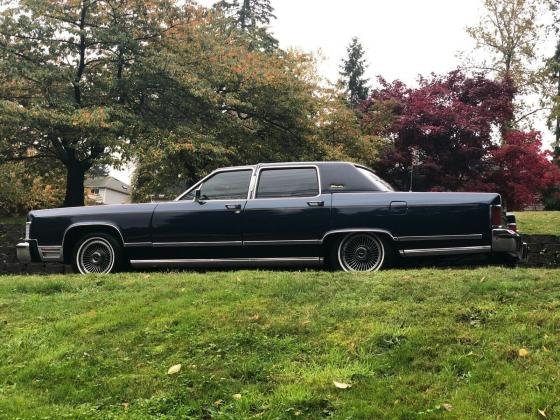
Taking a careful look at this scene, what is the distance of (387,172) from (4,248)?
16026 mm

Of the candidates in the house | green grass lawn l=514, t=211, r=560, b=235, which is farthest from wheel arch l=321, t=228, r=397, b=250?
the house

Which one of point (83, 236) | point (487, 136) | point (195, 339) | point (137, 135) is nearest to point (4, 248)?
point (137, 135)

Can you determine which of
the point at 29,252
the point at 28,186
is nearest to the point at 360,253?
the point at 29,252

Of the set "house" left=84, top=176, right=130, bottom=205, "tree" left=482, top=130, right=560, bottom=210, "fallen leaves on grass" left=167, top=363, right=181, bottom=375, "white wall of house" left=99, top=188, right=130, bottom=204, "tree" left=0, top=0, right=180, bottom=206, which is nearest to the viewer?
"fallen leaves on grass" left=167, top=363, right=181, bottom=375

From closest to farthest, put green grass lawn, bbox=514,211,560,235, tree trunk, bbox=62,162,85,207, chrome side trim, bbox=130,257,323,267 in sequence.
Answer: chrome side trim, bbox=130,257,323,267 < green grass lawn, bbox=514,211,560,235 < tree trunk, bbox=62,162,85,207

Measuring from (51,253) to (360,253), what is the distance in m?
4.16

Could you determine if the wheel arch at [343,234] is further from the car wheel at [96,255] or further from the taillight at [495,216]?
the car wheel at [96,255]

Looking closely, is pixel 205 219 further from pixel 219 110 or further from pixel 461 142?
pixel 461 142

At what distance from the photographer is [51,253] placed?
7.75m

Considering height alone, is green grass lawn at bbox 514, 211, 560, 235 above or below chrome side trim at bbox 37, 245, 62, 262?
above

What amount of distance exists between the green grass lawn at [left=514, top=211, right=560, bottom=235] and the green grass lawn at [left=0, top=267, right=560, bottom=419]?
6.38 metres

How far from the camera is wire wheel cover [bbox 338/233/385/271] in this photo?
7184mm

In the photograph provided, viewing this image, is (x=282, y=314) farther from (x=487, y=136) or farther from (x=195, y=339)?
(x=487, y=136)

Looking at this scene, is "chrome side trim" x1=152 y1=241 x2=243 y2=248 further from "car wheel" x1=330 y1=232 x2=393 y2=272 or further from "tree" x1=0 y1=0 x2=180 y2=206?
"tree" x1=0 y1=0 x2=180 y2=206
